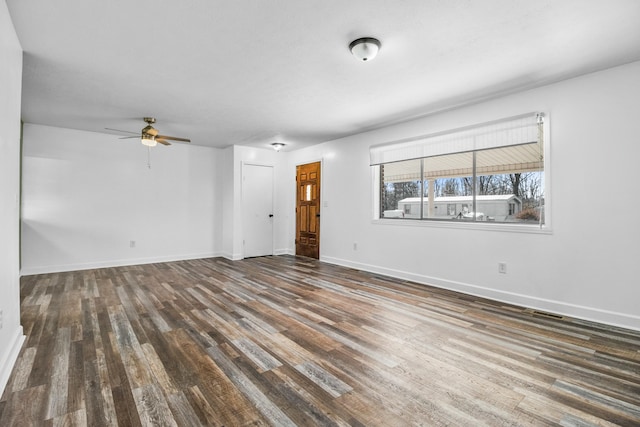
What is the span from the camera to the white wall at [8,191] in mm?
2061

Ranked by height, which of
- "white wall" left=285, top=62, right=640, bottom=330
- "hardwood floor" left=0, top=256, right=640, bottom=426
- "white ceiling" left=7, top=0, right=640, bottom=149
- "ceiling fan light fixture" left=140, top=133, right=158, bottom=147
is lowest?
"hardwood floor" left=0, top=256, right=640, bottom=426

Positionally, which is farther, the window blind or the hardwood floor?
the window blind

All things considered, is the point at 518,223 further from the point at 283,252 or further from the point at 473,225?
the point at 283,252

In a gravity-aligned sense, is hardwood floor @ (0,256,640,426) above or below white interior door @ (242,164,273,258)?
below

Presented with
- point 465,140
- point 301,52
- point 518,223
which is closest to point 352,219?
point 465,140

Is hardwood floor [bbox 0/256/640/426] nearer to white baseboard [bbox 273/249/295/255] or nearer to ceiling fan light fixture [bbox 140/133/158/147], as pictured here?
ceiling fan light fixture [bbox 140/133/158/147]

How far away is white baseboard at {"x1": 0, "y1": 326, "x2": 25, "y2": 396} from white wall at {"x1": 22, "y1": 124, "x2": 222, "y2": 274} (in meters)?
3.44

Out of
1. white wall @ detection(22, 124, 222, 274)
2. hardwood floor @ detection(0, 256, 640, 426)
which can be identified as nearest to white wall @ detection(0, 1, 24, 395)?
hardwood floor @ detection(0, 256, 640, 426)

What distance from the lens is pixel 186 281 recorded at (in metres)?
4.68

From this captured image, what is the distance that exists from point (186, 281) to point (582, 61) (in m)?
5.47

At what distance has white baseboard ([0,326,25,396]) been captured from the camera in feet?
6.35

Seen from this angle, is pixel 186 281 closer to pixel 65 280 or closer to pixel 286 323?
pixel 65 280

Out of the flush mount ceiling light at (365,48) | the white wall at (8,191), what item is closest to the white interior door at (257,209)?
the white wall at (8,191)

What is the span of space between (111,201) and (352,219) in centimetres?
460
